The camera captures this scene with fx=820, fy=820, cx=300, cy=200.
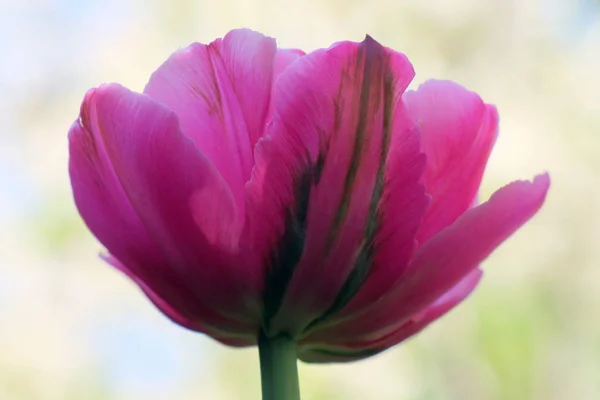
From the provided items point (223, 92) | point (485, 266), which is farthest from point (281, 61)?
point (485, 266)

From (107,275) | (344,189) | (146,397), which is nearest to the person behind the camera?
(344,189)

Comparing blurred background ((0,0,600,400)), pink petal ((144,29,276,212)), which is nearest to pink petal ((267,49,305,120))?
pink petal ((144,29,276,212))

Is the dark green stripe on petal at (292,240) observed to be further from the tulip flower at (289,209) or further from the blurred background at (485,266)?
the blurred background at (485,266)

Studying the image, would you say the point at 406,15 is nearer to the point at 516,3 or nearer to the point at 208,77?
the point at 516,3

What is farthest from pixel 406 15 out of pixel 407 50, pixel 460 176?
pixel 460 176

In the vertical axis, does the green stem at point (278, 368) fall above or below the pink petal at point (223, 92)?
below

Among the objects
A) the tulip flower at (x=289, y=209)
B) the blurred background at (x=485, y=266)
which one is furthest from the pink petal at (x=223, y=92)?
the blurred background at (x=485, y=266)
